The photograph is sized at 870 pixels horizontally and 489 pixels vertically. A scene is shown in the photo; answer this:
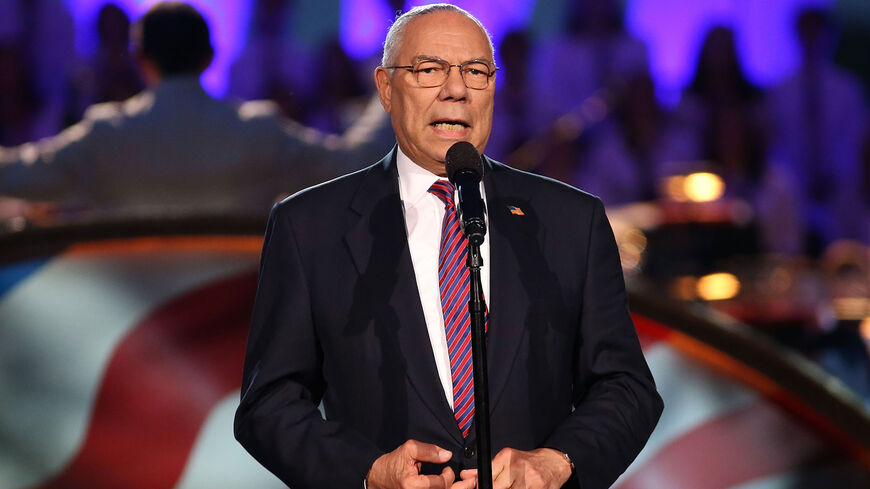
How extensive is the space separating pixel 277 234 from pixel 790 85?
4.45 metres

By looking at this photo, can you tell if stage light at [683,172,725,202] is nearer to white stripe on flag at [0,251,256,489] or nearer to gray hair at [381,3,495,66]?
white stripe on flag at [0,251,256,489]

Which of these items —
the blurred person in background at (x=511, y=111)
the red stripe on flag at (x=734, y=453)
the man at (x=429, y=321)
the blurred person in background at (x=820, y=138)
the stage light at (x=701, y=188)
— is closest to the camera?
the man at (x=429, y=321)

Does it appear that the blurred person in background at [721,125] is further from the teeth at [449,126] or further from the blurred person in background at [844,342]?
the teeth at [449,126]

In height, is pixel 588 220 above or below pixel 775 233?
above

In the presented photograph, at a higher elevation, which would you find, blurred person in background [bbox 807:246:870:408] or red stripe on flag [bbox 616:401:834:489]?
red stripe on flag [bbox 616:401:834:489]

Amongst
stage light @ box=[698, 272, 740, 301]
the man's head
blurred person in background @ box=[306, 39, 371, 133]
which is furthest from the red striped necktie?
blurred person in background @ box=[306, 39, 371, 133]

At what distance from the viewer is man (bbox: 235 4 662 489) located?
1453 mm

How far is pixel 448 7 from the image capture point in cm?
154

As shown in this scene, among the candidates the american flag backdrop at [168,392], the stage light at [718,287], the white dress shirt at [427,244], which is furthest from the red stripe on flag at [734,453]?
the stage light at [718,287]

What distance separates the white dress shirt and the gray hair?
0.14 m

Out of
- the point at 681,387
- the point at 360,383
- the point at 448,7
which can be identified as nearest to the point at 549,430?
the point at 360,383

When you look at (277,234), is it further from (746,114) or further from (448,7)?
(746,114)

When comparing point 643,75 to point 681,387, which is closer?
point 681,387

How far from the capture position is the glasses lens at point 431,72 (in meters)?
1.51
